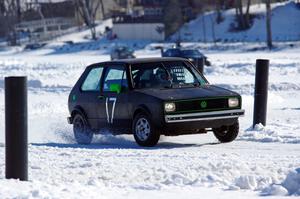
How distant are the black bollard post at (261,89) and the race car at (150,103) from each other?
1235 millimetres

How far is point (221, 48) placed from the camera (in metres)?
78.1

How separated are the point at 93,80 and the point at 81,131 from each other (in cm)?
92

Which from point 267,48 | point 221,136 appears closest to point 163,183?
point 221,136

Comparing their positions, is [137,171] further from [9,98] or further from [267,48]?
[267,48]

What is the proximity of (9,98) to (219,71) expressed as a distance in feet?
98.5

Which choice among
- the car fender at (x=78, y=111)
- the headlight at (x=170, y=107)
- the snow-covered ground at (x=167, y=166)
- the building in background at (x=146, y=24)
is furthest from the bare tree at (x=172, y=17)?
the headlight at (x=170, y=107)

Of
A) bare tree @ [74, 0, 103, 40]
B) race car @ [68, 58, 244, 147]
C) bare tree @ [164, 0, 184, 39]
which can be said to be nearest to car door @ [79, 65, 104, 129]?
race car @ [68, 58, 244, 147]

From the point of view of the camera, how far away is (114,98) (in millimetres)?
14422

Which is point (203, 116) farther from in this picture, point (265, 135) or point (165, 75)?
point (265, 135)

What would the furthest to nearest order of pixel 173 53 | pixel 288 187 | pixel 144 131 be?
pixel 173 53 → pixel 144 131 → pixel 288 187

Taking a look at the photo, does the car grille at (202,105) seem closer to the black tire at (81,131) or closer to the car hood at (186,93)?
the car hood at (186,93)

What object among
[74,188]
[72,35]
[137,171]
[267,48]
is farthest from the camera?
[72,35]

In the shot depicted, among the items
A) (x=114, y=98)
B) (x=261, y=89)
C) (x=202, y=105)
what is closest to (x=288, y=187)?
(x=202, y=105)

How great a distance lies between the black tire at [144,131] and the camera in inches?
522
